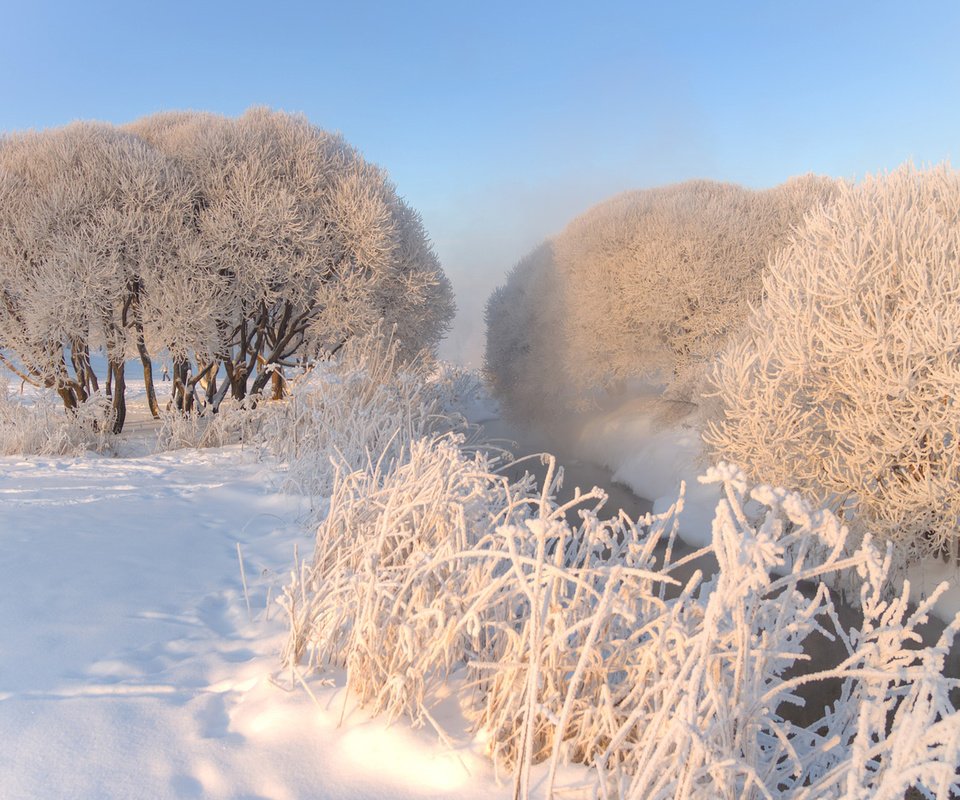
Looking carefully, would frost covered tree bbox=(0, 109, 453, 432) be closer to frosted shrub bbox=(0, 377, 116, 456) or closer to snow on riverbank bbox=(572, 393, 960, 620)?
frosted shrub bbox=(0, 377, 116, 456)

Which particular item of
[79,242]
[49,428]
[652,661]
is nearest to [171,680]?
[652,661]

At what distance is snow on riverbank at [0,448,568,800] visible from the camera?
1.92 metres

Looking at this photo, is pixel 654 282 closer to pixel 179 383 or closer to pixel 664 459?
pixel 664 459

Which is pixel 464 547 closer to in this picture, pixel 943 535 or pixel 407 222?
pixel 943 535

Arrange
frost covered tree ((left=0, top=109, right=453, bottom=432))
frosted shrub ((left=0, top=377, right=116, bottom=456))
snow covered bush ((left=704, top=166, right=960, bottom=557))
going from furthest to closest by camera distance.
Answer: frost covered tree ((left=0, top=109, right=453, bottom=432)), frosted shrub ((left=0, top=377, right=116, bottom=456)), snow covered bush ((left=704, top=166, right=960, bottom=557))

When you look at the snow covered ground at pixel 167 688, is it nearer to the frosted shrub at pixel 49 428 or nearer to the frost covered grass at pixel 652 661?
the frost covered grass at pixel 652 661

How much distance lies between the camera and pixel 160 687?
250cm

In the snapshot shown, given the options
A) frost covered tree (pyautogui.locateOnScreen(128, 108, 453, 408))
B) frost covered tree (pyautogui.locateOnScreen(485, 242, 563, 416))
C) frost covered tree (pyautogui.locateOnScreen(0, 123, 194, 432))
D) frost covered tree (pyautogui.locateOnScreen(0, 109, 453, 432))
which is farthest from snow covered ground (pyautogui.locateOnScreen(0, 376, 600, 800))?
frost covered tree (pyautogui.locateOnScreen(485, 242, 563, 416))

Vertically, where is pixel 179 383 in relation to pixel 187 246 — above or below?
below

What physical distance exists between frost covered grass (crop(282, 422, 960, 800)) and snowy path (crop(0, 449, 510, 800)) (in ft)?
0.64

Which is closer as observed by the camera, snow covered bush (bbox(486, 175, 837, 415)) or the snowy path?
the snowy path

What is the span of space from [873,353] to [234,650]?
6.39 metres

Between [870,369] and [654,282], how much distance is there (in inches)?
340

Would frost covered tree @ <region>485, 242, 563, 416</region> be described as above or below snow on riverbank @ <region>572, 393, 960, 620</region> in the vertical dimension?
above
